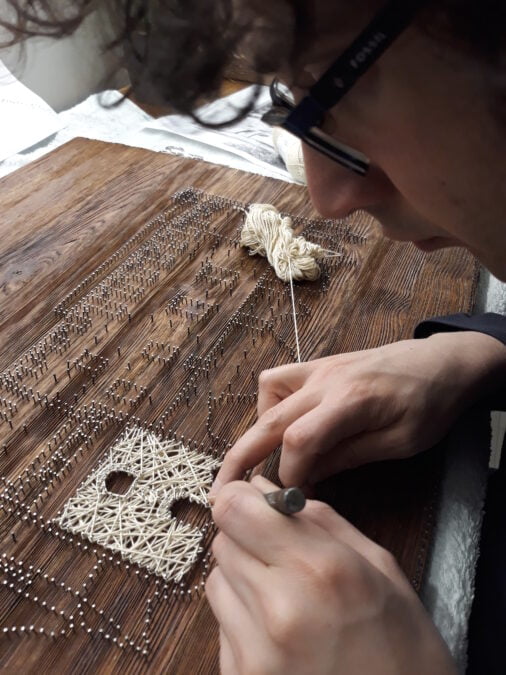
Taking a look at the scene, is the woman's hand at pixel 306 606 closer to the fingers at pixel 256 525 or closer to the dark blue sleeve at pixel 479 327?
the fingers at pixel 256 525

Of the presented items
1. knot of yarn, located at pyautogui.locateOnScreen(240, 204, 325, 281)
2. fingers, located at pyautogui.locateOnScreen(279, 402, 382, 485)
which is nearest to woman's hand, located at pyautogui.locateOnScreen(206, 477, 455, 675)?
fingers, located at pyautogui.locateOnScreen(279, 402, 382, 485)

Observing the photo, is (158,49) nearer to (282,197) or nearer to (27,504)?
(27,504)

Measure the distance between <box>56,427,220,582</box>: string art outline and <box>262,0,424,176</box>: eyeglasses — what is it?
520 millimetres

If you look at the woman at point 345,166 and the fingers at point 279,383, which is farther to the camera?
the fingers at point 279,383

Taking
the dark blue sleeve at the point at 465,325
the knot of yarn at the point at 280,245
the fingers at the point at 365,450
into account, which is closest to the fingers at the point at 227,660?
the fingers at the point at 365,450

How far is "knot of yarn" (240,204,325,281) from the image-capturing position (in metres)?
1.32

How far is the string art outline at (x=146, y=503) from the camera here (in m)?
0.79

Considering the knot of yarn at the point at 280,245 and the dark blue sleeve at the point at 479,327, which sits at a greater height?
the dark blue sleeve at the point at 479,327

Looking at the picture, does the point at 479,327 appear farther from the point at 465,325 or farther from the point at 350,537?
the point at 350,537

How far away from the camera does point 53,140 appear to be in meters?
1.98

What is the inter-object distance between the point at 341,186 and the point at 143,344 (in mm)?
644

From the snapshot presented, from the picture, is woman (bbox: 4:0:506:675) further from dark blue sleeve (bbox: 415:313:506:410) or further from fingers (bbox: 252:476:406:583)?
dark blue sleeve (bbox: 415:313:506:410)

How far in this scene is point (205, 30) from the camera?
480mm

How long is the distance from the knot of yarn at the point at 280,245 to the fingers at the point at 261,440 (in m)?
0.56
